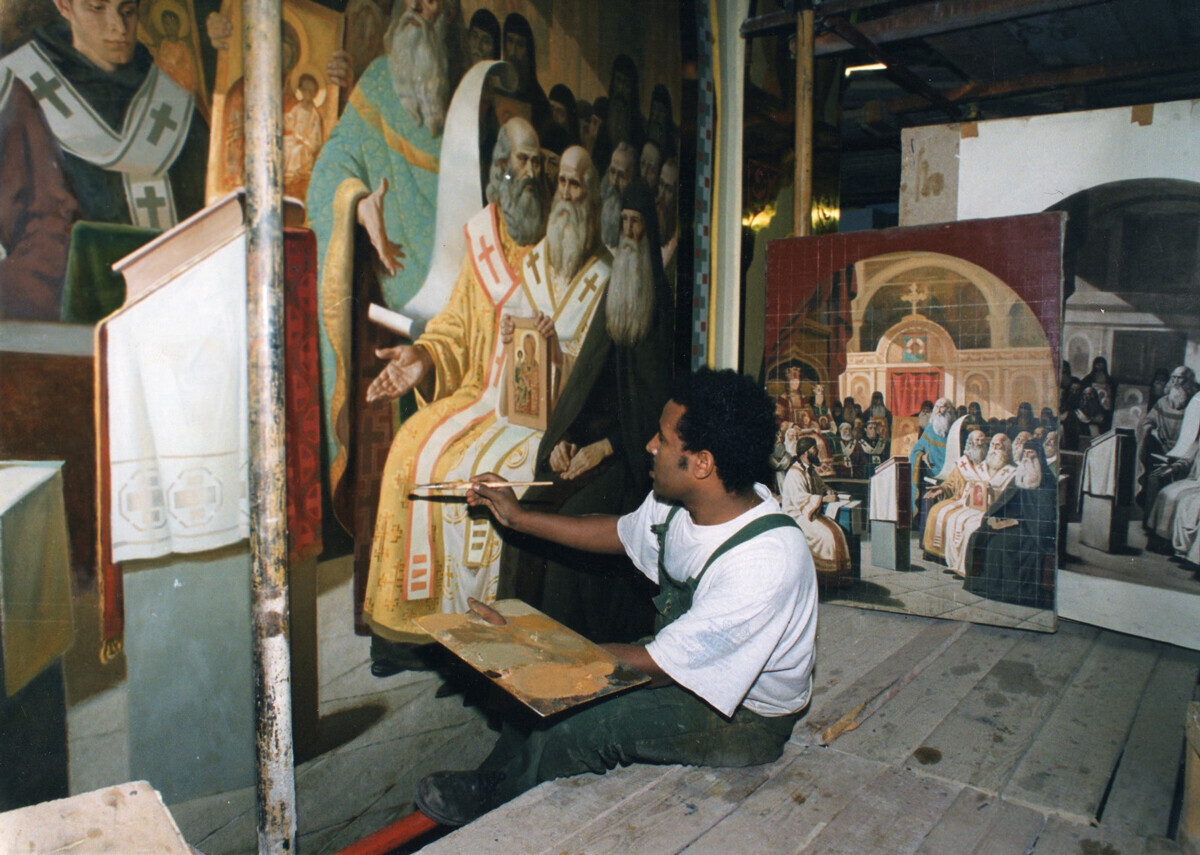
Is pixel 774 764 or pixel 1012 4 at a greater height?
pixel 1012 4

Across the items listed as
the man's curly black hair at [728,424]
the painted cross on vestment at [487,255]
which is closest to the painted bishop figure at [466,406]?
the painted cross on vestment at [487,255]

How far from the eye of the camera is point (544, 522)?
2.66 metres

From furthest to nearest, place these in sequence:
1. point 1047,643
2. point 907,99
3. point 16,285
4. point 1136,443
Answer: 1. point 907,99
2. point 1136,443
3. point 1047,643
4. point 16,285

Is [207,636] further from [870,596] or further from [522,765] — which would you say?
[870,596]

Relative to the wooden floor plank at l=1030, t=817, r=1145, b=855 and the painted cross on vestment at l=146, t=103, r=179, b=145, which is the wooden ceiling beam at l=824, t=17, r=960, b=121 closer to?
the painted cross on vestment at l=146, t=103, r=179, b=145

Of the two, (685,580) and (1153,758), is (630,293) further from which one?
(1153,758)

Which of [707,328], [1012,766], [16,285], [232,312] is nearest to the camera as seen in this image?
[16,285]

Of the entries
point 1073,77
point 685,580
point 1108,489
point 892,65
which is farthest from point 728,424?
point 1073,77

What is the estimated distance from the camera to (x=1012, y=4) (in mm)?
3463

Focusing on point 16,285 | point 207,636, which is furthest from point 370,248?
point 207,636

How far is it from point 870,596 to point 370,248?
8.05 feet

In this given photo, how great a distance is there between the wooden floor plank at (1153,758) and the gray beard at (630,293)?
217 centimetres

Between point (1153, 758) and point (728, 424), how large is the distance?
1.51 meters

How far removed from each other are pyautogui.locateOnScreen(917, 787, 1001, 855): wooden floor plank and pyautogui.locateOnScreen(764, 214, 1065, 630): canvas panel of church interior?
141cm
